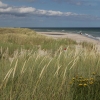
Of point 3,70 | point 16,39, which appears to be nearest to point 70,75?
point 3,70

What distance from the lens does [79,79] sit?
457 cm

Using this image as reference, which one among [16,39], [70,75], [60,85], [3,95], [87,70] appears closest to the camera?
[3,95]

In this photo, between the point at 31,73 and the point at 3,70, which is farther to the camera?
the point at 3,70

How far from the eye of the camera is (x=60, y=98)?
14.3 ft

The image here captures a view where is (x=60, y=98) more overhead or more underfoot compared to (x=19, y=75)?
more underfoot

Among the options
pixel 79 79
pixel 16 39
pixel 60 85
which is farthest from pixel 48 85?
pixel 16 39

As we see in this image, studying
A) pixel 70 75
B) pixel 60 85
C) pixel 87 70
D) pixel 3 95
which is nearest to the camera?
pixel 3 95

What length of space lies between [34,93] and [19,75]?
1.93 ft

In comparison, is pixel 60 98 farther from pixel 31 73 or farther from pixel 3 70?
pixel 3 70

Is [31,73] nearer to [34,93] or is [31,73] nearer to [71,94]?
[34,93]

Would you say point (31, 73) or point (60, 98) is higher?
point (31, 73)

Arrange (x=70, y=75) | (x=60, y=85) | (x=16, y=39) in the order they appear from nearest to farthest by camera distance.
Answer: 1. (x=60, y=85)
2. (x=70, y=75)
3. (x=16, y=39)

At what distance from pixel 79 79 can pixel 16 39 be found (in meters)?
14.7

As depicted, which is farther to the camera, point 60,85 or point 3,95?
point 60,85
